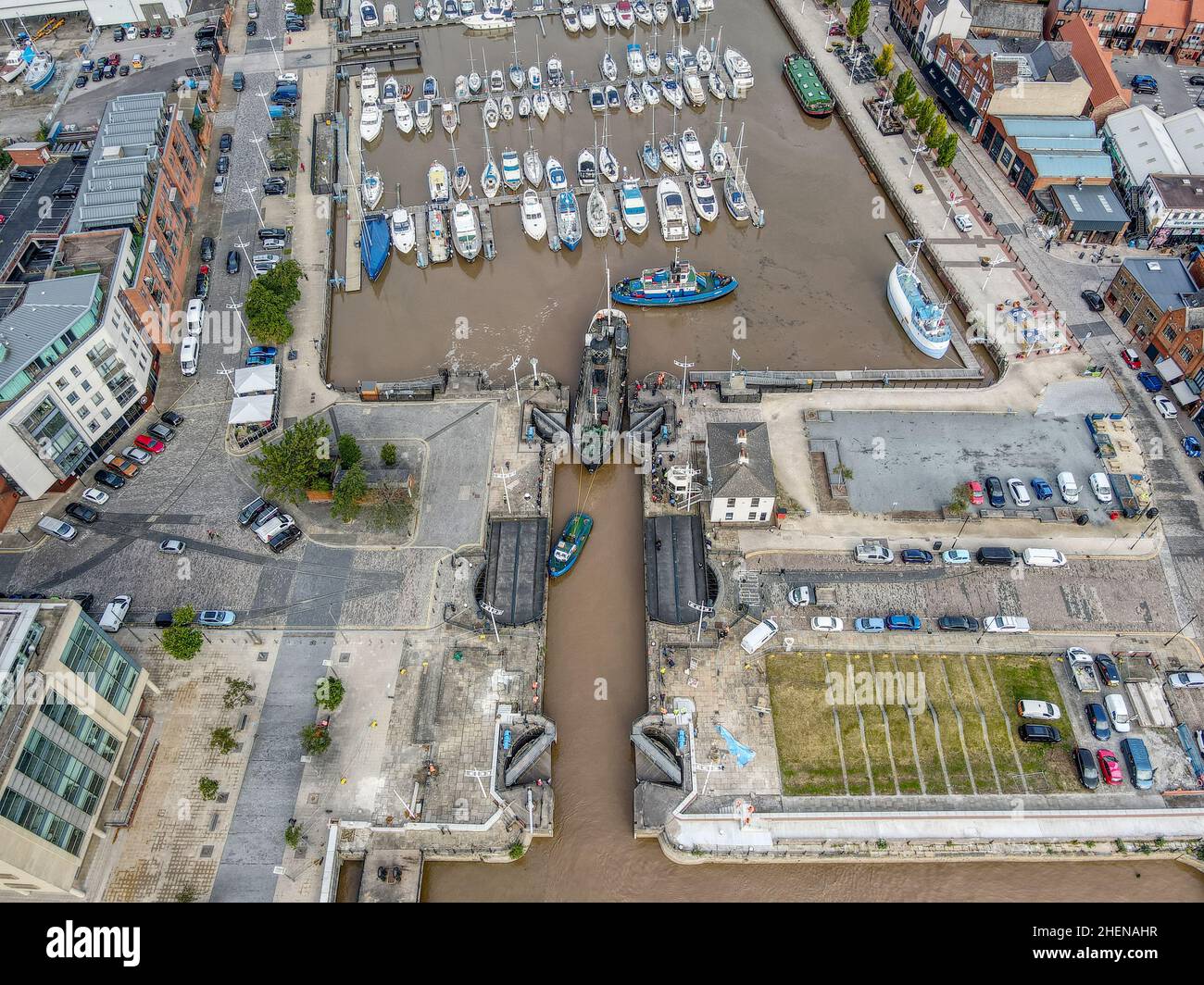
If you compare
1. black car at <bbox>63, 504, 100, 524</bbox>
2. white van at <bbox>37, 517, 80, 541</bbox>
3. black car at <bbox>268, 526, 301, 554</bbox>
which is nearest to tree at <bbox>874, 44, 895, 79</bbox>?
black car at <bbox>268, 526, 301, 554</bbox>

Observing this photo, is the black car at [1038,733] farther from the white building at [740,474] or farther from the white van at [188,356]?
the white van at [188,356]

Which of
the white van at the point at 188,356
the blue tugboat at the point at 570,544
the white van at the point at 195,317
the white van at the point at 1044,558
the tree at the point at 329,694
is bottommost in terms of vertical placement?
the tree at the point at 329,694

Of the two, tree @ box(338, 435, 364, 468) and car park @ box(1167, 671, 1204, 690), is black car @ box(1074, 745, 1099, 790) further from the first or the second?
tree @ box(338, 435, 364, 468)

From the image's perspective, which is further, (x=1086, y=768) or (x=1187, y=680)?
(x=1187, y=680)

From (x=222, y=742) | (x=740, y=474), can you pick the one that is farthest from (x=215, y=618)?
(x=740, y=474)

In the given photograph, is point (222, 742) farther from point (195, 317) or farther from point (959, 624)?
point (959, 624)

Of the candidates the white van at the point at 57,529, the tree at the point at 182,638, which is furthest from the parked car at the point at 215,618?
the white van at the point at 57,529

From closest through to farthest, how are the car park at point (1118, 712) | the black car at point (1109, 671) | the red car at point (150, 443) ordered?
the car park at point (1118, 712)
the black car at point (1109, 671)
the red car at point (150, 443)
